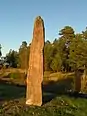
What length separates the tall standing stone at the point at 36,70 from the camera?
67.0 ft

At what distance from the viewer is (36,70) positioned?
20.4 metres

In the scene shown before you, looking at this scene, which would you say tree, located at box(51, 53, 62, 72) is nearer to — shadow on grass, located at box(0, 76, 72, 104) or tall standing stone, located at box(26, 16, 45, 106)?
shadow on grass, located at box(0, 76, 72, 104)

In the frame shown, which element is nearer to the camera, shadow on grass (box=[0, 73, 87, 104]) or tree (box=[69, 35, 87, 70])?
→ shadow on grass (box=[0, 73, 87, 104])

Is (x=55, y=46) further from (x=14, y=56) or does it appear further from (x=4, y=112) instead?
(x=4, y=112)

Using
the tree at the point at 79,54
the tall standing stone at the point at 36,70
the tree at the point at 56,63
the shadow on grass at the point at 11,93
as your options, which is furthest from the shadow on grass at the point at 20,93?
the tree at the point at 56,63

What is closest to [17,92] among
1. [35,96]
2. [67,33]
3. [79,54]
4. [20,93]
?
[20,93]

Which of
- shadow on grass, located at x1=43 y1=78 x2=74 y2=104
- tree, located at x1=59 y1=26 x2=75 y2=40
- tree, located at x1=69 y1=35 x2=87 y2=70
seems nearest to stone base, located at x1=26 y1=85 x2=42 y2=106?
shadow on grass, located at x1=43 y1=78 x2=74 y2=104

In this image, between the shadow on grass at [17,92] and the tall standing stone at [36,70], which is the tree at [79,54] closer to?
the shadow on grass at [17,92]

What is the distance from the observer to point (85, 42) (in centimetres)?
5169

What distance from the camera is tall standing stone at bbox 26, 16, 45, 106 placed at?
67.0 feet

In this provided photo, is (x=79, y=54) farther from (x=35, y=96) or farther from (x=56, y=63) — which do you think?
(x=35, y=96)

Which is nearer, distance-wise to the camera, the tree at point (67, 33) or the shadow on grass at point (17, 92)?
the shadow on grass at point (17, 92)

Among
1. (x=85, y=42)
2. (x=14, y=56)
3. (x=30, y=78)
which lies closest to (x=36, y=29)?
(x=30, y=78)

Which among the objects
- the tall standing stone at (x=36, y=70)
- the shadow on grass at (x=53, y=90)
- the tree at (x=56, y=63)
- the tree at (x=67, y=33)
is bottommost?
the shadow on grass at (x=53, y=90)
